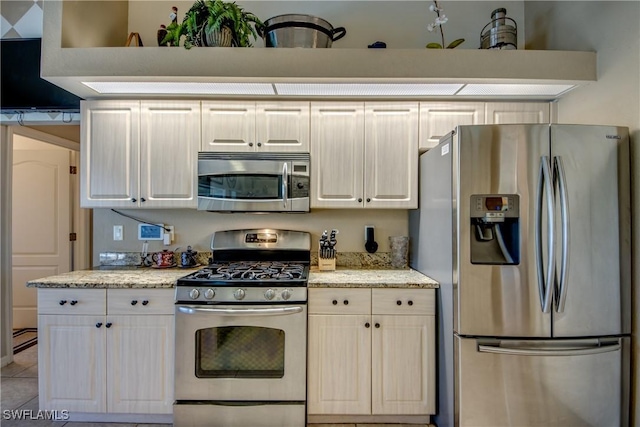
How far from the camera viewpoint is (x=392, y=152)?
2.34 meters

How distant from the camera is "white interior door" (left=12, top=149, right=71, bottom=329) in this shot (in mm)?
3531

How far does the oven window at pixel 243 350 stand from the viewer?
1932mm

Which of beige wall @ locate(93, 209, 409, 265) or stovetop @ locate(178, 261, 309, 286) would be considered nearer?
stovetop @ locate(178, 261, 309, 286)

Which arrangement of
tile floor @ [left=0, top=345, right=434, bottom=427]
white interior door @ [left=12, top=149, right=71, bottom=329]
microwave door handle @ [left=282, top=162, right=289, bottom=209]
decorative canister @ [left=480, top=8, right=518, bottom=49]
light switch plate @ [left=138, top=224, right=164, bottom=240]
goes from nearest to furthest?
1. tile floor @ [left=0, top=345, right=434, bottom=427]
2. decorative canister @ [left=480, top=8, right=518, bottom=49]
3. microwave door handle @ [left=282, top=162, right=289, bottom=209]
4. light switch plate @ [left=138, top=224, right=164, bottom=240]
5. white interior door @ [left=12, top=149, right=71, bottom=329]

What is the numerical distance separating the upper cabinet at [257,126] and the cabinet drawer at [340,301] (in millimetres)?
1036

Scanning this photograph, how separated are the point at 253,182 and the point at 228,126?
0.45 meters

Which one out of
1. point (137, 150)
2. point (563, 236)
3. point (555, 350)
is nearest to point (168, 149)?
point (137, 150)

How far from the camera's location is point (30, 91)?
2.55 metres

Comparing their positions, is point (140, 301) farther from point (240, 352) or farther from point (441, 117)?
point (441, 117)

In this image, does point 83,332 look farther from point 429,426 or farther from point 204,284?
point 429,426

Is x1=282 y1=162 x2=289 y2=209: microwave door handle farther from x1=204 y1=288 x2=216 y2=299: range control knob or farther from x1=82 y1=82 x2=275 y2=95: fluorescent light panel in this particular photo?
x1=204 y1=288 x2=216 y2=299: range control knob

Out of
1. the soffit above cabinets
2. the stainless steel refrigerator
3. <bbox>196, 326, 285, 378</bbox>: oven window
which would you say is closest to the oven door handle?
<bbox>196, 326, 285, 378</bbox>: oven window

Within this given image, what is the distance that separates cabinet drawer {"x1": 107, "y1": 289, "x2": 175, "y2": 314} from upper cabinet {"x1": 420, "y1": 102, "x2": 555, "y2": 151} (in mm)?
2000

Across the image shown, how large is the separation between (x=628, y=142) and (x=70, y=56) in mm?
3227
